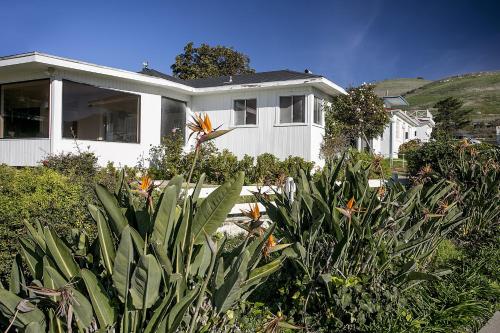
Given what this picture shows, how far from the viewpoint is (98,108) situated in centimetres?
1492

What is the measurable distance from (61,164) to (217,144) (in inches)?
304

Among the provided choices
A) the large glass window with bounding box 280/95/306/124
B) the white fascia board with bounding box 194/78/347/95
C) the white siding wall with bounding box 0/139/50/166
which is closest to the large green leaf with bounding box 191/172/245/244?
the white siding wall with bounding box 0/139/50/166

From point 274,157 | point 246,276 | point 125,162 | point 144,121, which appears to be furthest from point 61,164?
point 246,276

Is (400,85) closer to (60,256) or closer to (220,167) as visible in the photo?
(220,167)

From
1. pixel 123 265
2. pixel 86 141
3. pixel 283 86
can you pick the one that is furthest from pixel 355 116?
pixel 123 265

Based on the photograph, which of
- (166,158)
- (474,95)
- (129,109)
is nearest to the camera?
(166,158)

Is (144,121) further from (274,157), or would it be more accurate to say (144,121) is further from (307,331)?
(307,331)

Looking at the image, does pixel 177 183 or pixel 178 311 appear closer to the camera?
pixel 178 311

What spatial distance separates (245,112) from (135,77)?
494 centimetres

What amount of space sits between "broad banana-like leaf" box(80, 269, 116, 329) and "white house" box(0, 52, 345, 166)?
11637 millimetres

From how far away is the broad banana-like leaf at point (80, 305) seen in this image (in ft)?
6.44

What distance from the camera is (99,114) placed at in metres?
15.0

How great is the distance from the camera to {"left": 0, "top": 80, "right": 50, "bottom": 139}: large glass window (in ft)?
43.9

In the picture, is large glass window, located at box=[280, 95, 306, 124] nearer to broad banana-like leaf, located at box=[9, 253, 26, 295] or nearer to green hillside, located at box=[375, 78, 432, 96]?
broad banana-like leaf, located at box=[9, 253, 26, 295]
